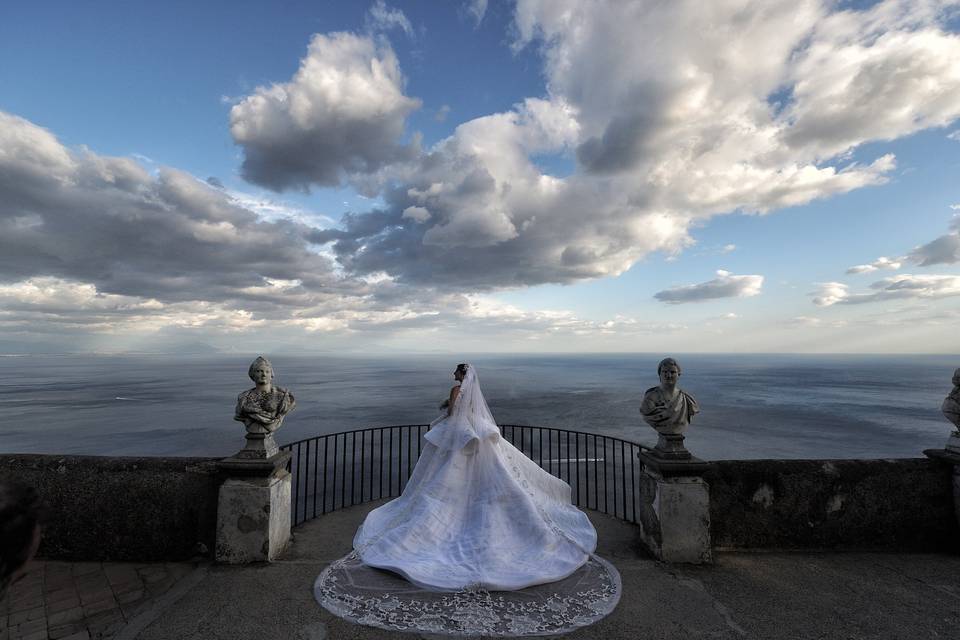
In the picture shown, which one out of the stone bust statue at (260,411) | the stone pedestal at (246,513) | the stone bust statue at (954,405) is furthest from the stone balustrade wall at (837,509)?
Answer: the stone bust statue at (260,411)

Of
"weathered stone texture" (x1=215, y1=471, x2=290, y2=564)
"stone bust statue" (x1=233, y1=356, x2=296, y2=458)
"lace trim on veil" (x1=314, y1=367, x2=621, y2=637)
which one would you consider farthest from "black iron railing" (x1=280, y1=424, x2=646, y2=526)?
"lace trim on veil" (x1=314, y1=367, x2=621, y2=637)

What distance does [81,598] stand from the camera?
388 centimetres

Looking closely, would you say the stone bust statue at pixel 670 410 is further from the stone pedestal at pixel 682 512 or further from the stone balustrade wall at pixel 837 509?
the stone balustrade wall at pixel 837 509

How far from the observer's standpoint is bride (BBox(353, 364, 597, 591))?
13.3 feet

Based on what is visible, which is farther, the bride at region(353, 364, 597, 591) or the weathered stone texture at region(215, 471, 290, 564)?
the weathered stone texture at region(215, 471, 290, 564)

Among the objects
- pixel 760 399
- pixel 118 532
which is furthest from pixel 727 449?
pixel 760 399

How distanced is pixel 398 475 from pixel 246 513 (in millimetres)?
13036

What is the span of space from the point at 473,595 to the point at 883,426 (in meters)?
64.3

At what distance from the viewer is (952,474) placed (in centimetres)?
486

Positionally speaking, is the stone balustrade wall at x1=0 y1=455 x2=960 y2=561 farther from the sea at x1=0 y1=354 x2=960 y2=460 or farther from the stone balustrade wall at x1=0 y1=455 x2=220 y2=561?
the sea at x1=0 y1=354 x2=960 y2=460

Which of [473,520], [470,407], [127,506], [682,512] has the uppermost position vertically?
[470,407]

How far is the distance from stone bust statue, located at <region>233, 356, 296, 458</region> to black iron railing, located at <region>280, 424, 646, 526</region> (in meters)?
0.59

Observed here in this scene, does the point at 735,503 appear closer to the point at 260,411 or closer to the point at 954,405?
the point at 954,405

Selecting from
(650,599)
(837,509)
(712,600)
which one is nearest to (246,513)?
(650,599)
